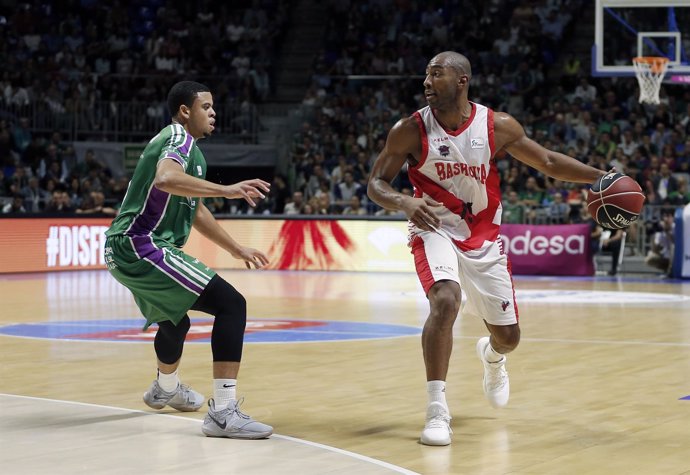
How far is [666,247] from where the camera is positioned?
71.8 ft

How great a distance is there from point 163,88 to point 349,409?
23566 millimetres

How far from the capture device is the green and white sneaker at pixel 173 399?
7191mm

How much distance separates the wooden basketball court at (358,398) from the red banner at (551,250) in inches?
277

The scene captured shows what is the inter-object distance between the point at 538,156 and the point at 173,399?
263 cm

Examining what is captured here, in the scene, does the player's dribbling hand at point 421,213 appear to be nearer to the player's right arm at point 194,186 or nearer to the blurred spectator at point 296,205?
the player's right arm at point 194,186

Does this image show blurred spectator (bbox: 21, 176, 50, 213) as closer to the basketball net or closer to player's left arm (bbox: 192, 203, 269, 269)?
the basketball net

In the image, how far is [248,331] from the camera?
12312mm

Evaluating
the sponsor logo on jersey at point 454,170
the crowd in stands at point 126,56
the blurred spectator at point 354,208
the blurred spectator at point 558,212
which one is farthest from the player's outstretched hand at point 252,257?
the crowd in stands at point 126,56

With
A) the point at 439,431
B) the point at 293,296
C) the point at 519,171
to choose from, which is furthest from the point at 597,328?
the point at 519,171

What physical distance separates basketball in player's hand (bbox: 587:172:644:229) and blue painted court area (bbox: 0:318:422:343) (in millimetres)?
4841

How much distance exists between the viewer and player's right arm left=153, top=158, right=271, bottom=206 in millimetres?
6133

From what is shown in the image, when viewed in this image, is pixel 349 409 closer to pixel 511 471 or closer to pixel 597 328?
pixel 511 471

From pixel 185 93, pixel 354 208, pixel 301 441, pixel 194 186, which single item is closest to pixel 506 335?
pixel 301 441

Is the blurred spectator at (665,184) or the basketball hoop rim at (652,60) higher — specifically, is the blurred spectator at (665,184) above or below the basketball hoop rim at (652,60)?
below
